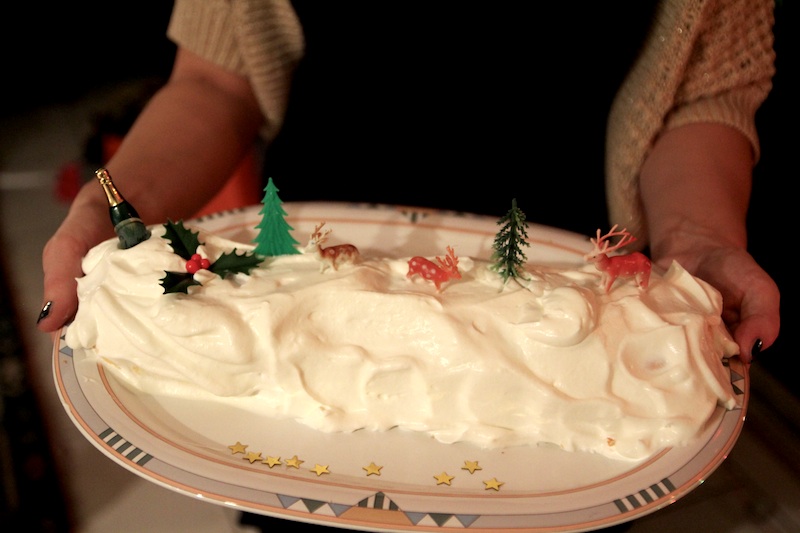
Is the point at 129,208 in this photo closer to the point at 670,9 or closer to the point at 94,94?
the point at 670,9

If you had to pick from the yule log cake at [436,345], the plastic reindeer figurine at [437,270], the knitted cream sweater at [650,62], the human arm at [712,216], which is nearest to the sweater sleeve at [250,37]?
the knitted cream sweater at [650,62]

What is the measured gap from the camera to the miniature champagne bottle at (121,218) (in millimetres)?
1002

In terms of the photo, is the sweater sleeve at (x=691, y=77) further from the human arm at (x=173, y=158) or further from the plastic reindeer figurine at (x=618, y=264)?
the human arm at (x=173, y=158)

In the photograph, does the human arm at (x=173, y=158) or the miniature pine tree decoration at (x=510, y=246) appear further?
the human arm at (x=173, y=158)

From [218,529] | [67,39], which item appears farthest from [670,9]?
[67,39]

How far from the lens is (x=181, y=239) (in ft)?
3.33

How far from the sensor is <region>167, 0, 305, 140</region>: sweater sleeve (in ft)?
4.42

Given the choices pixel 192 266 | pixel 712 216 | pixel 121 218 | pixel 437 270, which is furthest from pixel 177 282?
pixel 712 216

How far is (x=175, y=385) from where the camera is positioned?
96 centimetres

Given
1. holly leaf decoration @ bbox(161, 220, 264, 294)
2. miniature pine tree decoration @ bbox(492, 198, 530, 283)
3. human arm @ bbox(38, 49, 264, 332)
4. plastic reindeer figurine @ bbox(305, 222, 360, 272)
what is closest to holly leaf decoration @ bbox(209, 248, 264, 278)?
holly leaf decoration @ bbox(161, 220, 264, 294)

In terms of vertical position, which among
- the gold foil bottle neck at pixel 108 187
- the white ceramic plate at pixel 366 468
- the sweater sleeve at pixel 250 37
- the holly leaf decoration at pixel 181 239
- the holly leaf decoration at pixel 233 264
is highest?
the sweater sleeve at pixel 250 37

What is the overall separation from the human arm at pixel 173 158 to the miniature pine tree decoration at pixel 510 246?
0.67 meters

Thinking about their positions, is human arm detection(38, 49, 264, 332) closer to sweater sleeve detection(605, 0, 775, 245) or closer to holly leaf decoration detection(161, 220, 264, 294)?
holly leaf decoration detection(161, 220, 264, 294)

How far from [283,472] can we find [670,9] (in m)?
1.04
